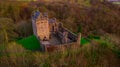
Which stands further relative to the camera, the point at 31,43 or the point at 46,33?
the point at 46,33

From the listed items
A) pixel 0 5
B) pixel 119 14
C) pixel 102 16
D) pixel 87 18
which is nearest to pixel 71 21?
pixel 87 18

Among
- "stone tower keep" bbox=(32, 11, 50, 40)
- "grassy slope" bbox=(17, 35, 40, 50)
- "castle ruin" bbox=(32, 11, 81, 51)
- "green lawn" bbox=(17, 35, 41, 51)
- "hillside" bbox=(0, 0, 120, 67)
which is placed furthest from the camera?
"stone tower keep" bbox=(32, 11, 50, 40)

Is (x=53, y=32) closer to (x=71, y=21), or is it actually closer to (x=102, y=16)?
(x=71, y=21)

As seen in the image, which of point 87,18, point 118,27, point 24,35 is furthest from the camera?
point 87,18

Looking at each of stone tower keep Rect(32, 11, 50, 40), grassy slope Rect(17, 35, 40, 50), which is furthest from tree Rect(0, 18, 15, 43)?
stone tower keep Rect(32, 11, 50, 40)

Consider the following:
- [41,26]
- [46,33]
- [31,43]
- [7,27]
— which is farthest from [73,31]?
[7,27]

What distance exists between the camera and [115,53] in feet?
32.7

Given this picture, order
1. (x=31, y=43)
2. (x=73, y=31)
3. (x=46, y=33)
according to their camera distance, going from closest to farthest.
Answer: (x=31, y=43) → (x=46, y=33) → (x=73, y=31)

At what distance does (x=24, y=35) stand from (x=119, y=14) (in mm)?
17449

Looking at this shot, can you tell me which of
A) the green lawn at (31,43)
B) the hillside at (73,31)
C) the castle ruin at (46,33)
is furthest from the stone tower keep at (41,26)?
the hillside at (73,31)

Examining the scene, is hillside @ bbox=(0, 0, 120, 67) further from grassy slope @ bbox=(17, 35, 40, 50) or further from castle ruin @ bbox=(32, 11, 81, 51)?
castle ruin @ bbox=(32, 11, 81, 51)

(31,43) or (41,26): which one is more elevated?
(41,26)

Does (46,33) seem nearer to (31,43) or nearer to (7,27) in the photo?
(31,43)

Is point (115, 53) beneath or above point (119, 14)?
above
